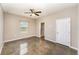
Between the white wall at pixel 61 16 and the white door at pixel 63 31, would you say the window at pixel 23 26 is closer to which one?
the white wall at pixel 61 16

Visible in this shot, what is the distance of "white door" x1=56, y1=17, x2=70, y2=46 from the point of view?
380 centimetres

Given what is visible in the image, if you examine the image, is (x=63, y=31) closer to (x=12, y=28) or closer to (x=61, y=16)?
(x=61, y=16)

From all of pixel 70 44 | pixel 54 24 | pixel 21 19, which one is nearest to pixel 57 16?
pixel 54 24

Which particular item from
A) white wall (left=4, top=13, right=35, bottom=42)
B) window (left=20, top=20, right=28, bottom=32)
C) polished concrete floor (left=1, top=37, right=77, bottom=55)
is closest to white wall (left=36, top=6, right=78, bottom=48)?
polished concrete floor (left=1, top=37, right=77, bottom=55)

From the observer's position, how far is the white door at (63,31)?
3800 mm

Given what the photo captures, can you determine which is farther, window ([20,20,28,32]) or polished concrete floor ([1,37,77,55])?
window ([20,20,28,32])

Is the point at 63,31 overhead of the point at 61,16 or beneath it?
beneath

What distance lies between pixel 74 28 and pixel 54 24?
5.27 ft

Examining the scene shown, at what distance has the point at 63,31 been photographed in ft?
13.6

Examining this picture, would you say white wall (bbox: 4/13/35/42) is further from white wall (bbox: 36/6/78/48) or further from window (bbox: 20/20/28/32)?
white wall (bbox: 36/6/78/48)

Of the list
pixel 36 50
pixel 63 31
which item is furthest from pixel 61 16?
pixel 36 50

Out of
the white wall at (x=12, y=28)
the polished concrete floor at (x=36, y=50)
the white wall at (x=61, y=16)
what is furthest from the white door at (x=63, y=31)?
the white wall at (x=12, y=28)

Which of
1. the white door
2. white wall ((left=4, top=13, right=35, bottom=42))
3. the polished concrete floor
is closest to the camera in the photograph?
the polished concrete floor
